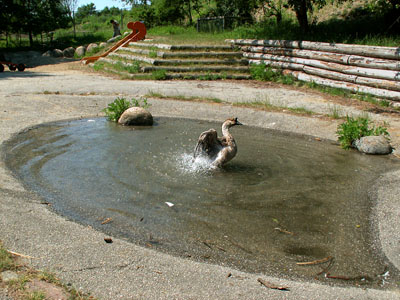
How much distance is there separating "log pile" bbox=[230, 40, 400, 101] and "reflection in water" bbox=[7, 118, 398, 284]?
431 centimetres

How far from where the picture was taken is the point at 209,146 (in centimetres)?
723

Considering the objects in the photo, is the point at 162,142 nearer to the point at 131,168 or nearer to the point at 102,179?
the point at 131,168

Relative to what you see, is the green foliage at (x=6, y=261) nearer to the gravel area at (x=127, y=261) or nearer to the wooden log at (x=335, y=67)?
the gravel area at (x=127, y=261)

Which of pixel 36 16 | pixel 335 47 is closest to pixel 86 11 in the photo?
pixel 36 16

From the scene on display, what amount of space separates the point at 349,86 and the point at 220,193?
867cm

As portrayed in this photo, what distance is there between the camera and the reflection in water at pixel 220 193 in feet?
14.9

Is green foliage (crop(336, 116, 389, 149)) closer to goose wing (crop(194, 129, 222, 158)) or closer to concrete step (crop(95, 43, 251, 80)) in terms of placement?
goose wing (crop(194, 129, 222, 158))

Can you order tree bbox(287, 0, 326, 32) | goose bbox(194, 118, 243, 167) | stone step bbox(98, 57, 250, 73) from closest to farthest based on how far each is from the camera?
goose bbox(194, 118, 243, 167) < tree bbox(287, 0, 326, 32) < stone step bbox(98, 57, 250, 73)

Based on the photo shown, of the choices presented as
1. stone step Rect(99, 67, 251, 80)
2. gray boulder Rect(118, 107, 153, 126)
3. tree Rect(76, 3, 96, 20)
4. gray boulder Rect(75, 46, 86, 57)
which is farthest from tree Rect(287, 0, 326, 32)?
tree Rect(76, 3, 96, 20)

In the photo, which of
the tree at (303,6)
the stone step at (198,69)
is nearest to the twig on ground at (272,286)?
the stone step at (198,69)

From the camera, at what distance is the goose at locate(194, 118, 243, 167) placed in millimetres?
7051

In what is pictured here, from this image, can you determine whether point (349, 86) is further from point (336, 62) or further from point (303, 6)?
point (303, 6)

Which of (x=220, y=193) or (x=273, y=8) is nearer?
(x=220, y=193)

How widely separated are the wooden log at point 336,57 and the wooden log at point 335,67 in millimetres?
119
